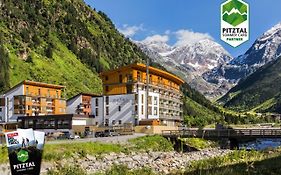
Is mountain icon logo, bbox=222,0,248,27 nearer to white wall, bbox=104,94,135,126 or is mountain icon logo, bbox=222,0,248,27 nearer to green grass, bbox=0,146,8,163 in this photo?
green grass, bbox=0,146,8,163

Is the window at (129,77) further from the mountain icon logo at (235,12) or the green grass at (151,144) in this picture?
the mountain icon logo at (235,12)

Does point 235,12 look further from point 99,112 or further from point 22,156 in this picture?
point 99,112

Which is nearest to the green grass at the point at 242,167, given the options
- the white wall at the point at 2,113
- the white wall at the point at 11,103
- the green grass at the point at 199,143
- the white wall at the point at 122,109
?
the green grass at the point at 199,143

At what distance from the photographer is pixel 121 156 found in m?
56.5

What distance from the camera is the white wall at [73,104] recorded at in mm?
129500

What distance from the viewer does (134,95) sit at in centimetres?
10169

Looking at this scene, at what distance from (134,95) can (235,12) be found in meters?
88.7

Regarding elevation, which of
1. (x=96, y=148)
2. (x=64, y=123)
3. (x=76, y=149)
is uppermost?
(x=64, y=123)

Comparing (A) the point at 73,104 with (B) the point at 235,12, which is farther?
(A) the point at 73,104

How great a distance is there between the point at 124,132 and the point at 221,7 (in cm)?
7303

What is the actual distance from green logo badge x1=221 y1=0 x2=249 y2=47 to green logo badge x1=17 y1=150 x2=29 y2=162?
6.69 m

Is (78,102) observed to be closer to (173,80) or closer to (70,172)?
(173,80)

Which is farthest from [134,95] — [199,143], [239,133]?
[239,133]

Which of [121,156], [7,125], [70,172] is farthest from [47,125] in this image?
[70,172]
